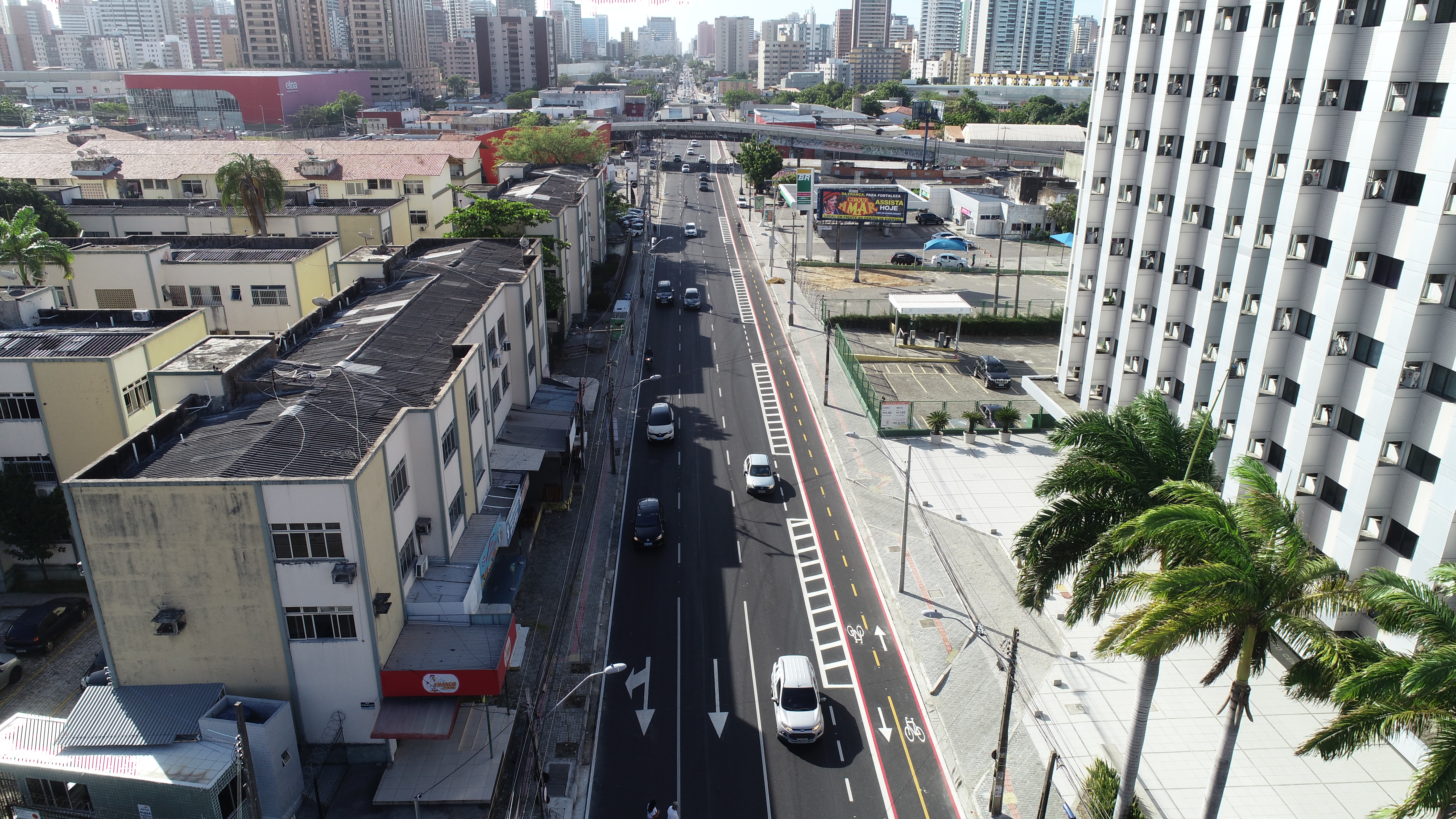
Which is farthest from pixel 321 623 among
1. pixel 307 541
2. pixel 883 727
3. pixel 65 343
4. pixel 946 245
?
pixel 946 245

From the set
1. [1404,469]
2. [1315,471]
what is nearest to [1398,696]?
[1404,469]

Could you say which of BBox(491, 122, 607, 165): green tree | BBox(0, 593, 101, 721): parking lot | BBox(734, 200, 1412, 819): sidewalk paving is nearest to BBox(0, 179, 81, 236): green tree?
BBox(0, 593, 101, 721): parking lot

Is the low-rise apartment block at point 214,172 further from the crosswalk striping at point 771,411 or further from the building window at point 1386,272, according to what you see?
the building window at point 1386,272

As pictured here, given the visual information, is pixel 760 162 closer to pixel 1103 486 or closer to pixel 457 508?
pixel 457 508

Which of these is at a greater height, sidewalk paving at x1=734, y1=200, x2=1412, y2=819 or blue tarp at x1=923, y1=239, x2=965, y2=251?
blue tarp at x1=923, y1=239, x2=965, y2=251

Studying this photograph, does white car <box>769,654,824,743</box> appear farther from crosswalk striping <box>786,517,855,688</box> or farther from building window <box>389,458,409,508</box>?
building window <box>389,458,409,508</box>
